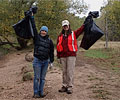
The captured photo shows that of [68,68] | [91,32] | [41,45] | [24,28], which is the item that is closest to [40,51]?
[41,45]

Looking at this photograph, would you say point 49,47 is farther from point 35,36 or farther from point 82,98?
point 82,98

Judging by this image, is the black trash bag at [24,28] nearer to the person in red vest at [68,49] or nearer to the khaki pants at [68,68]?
the person in red vest at [68,49]

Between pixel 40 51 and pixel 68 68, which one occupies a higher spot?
pixel 40 51

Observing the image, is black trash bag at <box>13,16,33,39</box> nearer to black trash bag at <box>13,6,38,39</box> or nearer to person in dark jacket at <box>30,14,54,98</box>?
black trash bag at <box>13,6,38,39</box>

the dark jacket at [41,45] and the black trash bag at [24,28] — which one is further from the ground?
the black trash bag at [24,28]

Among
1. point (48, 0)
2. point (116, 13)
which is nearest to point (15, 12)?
point (48, 0)

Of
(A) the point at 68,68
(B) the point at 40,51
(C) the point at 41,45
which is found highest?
(C) the point at 41,45

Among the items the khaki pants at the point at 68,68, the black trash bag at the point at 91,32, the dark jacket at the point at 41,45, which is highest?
the black trash bag at the point at 91,32

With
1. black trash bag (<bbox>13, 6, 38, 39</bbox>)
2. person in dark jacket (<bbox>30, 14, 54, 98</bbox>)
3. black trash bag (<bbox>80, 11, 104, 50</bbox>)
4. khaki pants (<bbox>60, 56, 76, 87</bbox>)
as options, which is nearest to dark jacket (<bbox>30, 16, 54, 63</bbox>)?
person in dark jacket (<bbox>30, 14, 54, 98</bbox>)

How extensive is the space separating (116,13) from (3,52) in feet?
40.3

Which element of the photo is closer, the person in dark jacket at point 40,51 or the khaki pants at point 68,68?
the person in dark jacket at point 40,51

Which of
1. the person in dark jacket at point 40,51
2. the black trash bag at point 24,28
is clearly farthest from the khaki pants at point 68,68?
the black trash bag at point 24,28

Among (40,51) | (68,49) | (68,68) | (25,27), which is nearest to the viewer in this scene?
(40,51)

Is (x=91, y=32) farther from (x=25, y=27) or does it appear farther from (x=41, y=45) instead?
(x=25, y=27)
